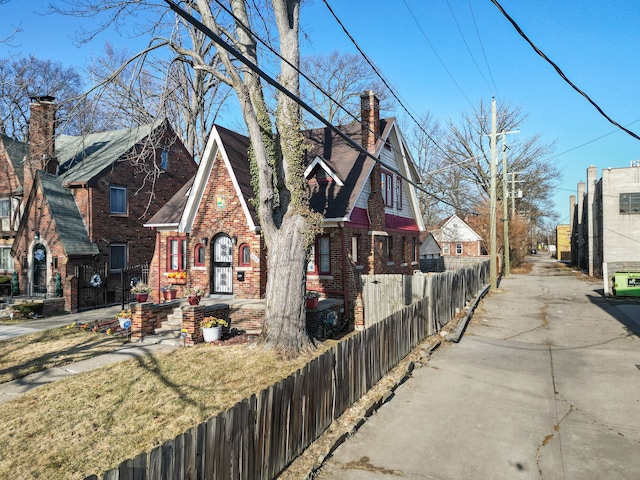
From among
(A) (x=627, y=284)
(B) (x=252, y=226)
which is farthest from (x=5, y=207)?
(A) (x=627, y=284)

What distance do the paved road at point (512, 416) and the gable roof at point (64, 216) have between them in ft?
55.1

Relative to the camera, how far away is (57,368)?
924 cm

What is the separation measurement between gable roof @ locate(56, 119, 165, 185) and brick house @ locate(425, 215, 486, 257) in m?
37.4

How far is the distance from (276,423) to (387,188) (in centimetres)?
1679

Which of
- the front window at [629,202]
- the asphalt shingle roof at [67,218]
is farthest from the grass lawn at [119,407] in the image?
the front window at [629,202]

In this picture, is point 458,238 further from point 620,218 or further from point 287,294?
point 287,294

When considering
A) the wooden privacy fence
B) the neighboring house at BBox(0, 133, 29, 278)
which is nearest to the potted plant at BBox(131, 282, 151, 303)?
the wooden privacy fence

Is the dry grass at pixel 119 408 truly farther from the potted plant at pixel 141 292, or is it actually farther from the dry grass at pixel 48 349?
the potted plant at pixel 141 292

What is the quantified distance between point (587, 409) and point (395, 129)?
52.9 feet

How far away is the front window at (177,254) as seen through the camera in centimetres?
1769

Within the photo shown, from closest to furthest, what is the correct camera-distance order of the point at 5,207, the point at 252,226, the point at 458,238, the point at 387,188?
the point at 252,226
the point at 387,188
the point at 5,207
the point at 458,238

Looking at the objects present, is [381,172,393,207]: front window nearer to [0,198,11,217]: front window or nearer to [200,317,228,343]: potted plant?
[200,317,228,343]: potted plant

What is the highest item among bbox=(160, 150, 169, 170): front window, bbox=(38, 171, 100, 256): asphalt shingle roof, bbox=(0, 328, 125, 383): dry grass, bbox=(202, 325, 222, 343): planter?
bbox=(160, 150, 169, 170): front window

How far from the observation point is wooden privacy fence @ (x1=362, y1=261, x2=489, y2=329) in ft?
42.0
